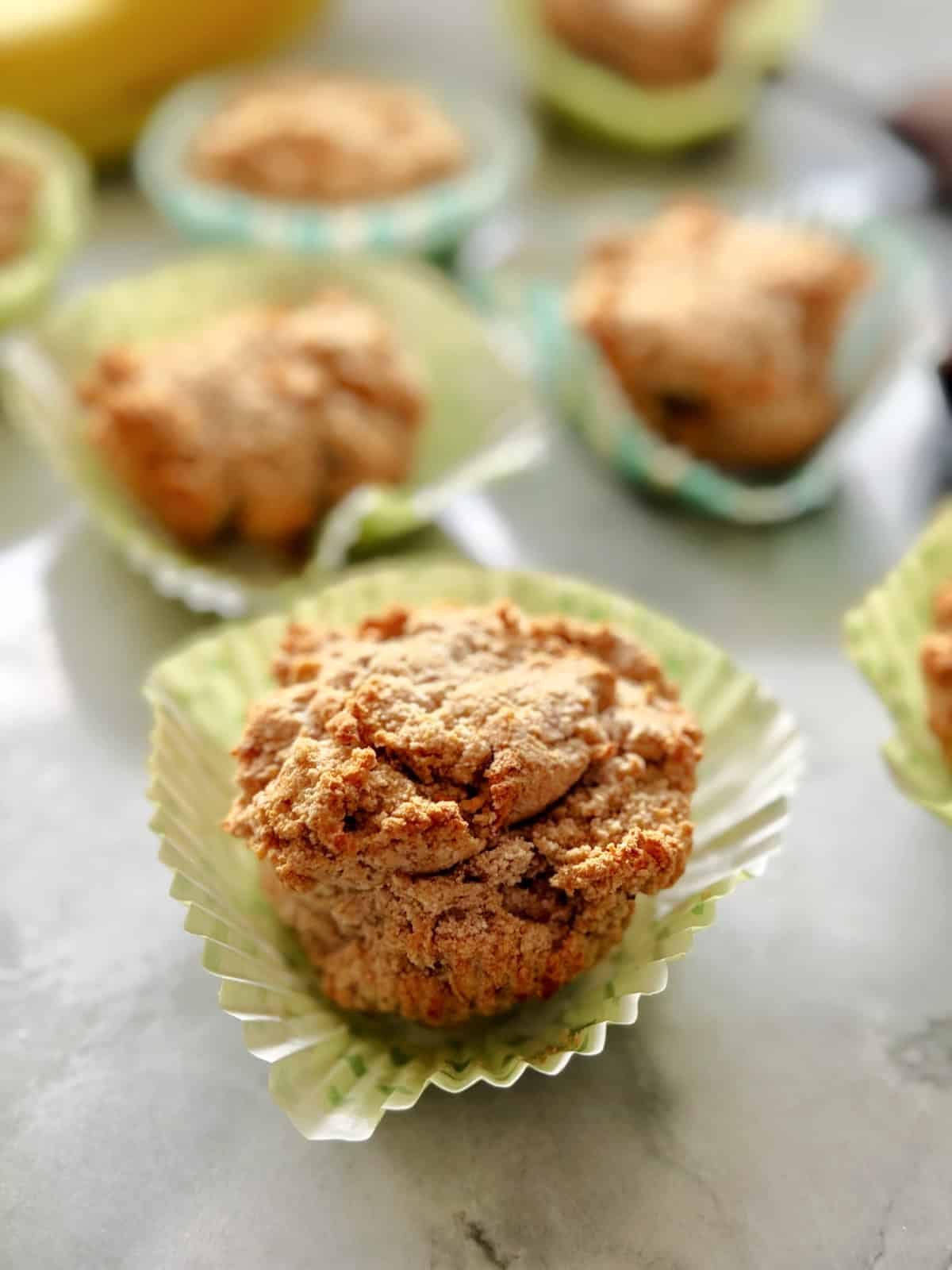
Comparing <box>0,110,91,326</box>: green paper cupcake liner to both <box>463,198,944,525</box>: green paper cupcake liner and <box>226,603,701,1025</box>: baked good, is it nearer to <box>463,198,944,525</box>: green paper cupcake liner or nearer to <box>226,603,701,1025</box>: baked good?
<box>463,198,944,525</box>: green paper cupcake liner

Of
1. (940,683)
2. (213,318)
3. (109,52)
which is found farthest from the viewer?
(109,52)

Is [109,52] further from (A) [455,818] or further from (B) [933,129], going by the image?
(A) [455,818]

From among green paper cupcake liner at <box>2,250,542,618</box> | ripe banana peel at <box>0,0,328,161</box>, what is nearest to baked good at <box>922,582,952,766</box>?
green paper cupcake liner at <box>2,250,542,618</box>

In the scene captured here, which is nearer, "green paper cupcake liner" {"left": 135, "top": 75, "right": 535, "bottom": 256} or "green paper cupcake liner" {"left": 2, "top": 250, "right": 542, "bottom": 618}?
"green paper cupcake liner" {"left": 2, "top": 250, "right": 542, "bottom": 618}

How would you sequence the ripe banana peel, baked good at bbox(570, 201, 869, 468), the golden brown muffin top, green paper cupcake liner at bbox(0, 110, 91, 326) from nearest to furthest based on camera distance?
the golden brown muffin top → baked good at bbox(570, 201, 869, 468) → green paper cupcake liner at bbox(0, 110, 91, 326) → the ripe banana peel

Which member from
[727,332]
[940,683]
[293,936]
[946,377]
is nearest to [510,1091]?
[293,936]

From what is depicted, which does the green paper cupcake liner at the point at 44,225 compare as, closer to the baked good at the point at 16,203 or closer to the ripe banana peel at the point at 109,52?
the baked good at the point at 16,203
